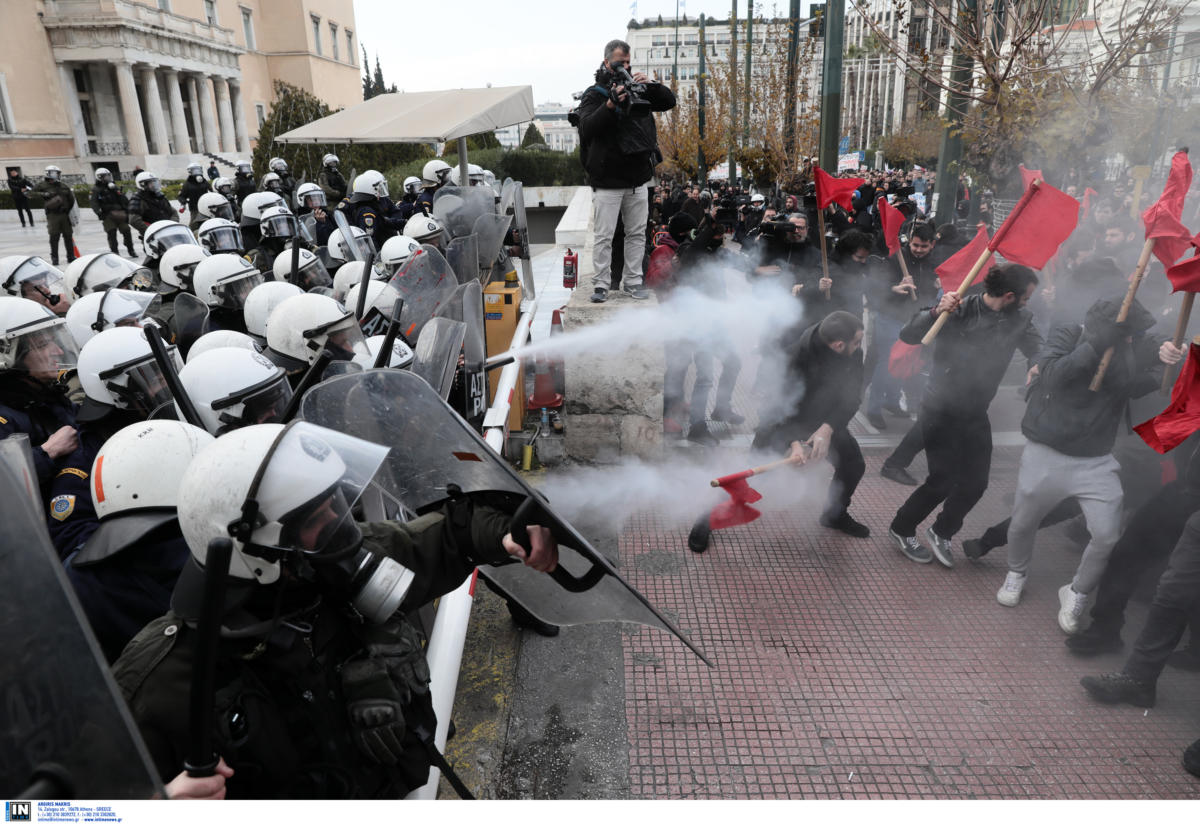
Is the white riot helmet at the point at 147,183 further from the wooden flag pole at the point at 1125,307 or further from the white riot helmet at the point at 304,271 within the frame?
the wooden flag pole at the point at 1125,307

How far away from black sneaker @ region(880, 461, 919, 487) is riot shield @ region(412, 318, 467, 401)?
3999 millimetres

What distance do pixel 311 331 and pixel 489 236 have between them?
147 inches

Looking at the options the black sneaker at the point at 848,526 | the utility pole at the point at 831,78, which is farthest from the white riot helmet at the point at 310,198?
the black sneaker at the point at 848,526

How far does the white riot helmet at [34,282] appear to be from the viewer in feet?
16.7

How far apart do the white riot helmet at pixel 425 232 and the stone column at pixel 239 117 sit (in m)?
63.7

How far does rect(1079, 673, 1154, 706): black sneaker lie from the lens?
138 inches

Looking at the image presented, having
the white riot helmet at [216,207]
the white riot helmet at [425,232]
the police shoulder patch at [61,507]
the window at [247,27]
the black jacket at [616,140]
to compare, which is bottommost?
the police shoulder patch at [61,507]

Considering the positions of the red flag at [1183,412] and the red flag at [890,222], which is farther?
the red flag at [890,222]

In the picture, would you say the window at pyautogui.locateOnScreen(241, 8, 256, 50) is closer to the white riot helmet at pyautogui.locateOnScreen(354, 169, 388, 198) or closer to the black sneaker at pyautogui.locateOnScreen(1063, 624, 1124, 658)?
the white riot helmet at pyautogui.locateOnScreen(354, 169, 388, 198)

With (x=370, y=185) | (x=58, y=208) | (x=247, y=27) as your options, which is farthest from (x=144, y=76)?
(x=370, y=185)

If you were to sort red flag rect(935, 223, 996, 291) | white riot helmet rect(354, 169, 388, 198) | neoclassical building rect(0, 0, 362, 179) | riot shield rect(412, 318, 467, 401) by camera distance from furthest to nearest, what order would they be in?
1. neoclassical building rect(0, 0, 362, 179)
2. white riot helmet rect(354, 169, 388, 198)
3. red flag rect(935, 223, 996, 291)
4. riot shield rect(412, 318, 467, 401)

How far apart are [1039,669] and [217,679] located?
3784mm

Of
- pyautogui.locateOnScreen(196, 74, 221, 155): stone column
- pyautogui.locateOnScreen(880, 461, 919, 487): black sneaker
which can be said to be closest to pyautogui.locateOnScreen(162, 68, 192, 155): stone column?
pyautogui.locateOnScreen(196, 74, 221, 155): stone column
